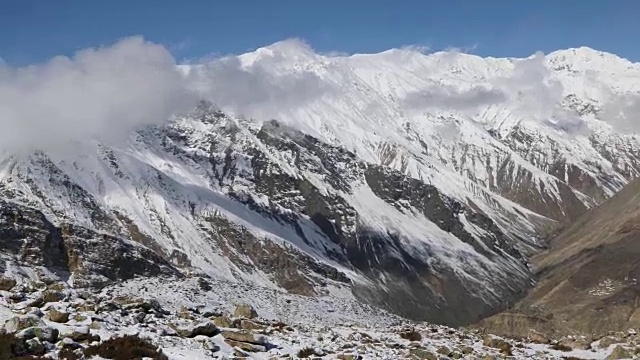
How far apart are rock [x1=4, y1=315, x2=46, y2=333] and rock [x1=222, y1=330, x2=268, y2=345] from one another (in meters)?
6.96

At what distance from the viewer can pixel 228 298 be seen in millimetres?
67062

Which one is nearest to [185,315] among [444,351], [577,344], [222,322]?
[222,322]

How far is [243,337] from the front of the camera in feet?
93.9

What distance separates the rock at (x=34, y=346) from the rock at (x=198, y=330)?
19.8 feet

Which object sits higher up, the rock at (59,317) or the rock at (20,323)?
the rock at (59,317)

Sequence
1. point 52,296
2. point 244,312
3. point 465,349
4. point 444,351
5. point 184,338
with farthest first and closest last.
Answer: point 244,312, point 465,349, point 444,351, point 52,296, point 184,338

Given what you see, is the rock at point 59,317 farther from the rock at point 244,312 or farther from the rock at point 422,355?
the rock at point 244,312

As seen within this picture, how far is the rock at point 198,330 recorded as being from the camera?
28.2 m

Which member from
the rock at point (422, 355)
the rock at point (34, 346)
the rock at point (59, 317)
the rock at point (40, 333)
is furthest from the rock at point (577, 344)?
the rock at point (34, 346)

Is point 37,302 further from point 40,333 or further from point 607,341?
point 607,341

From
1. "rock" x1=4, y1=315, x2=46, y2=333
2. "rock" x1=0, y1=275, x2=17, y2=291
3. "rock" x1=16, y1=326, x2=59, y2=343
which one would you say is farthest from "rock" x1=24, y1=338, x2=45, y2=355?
"rock" x1=0, y1=275, x2=17, y2=291

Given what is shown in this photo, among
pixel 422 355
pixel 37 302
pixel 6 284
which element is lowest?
pixel 422 355

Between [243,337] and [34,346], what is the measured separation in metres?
8.03

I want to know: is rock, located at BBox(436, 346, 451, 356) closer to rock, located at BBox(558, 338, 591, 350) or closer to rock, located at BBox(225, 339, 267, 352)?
rock, located at BBox(225, 339, 267, 352)
